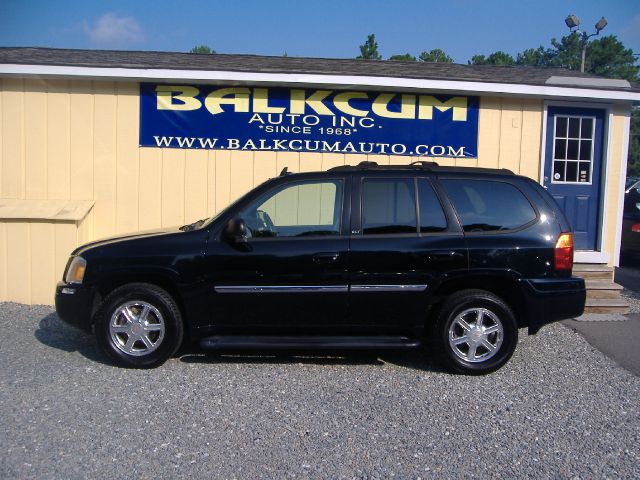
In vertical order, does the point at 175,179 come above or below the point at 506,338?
above

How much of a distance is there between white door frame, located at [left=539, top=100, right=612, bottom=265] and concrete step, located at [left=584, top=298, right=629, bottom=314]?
74cm

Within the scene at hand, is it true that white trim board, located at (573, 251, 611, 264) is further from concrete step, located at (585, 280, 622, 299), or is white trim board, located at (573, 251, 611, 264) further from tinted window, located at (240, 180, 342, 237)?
tinted window, located at (240, 180, 342, 237)

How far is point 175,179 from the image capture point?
311 inches

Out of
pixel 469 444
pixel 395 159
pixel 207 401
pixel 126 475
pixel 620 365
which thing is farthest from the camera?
pixel 395 159

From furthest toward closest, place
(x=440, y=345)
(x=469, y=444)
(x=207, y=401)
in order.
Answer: (x=440, y=345) → (x=207, y=401) → (x=469, y=444)

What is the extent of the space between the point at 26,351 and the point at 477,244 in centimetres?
427

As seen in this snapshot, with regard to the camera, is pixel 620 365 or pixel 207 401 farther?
pixel 620 365

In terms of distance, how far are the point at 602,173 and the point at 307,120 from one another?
409 cm

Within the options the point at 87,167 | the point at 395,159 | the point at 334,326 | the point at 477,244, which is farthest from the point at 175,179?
the point at 477,244

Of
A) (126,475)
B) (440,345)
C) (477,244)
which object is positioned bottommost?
(126,475)

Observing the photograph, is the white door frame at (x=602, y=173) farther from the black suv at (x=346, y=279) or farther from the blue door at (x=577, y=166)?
the black suv at (x=346, y=279)

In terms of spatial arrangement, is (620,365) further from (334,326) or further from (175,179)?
(175,179)

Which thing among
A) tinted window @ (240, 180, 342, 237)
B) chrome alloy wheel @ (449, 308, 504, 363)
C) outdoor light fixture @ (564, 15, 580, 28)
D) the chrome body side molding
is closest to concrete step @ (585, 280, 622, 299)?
chrome alloy wheel @ (449, 308, 504, 363)

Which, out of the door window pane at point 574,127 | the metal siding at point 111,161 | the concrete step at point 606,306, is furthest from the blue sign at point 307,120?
the concrete step at point 606,306
